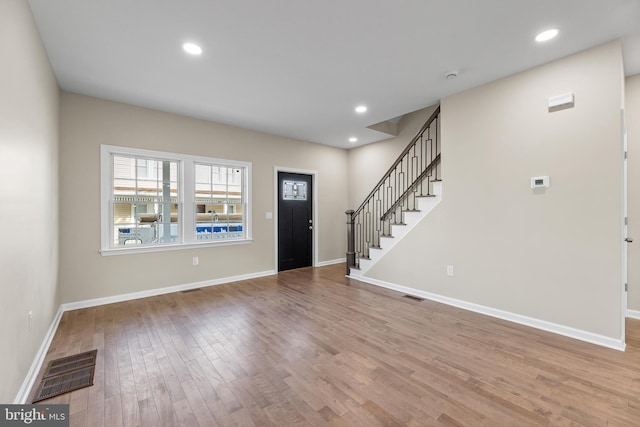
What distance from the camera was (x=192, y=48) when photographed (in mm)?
2574

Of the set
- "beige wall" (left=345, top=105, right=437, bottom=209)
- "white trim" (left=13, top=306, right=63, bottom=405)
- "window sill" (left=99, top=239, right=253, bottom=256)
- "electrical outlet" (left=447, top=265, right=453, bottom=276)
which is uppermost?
"beige wall" (left=345, top=105, right=437, bottom=209)

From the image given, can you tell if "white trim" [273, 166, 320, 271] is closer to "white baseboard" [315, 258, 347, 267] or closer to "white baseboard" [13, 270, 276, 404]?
"white baseboard" [315, 258, 347, 267]

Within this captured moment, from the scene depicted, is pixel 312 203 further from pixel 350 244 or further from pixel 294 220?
pixel 350 244

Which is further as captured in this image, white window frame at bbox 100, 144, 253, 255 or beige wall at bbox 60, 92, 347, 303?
white window frame at bbox 100, 144, 253, 255

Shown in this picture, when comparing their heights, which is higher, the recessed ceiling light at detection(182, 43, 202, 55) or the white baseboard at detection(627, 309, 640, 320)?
the recessed ceiling light at detection(182, 43, 202, 55)

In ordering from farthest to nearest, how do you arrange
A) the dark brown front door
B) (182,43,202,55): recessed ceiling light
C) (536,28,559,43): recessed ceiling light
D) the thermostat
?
the dark brown front door → the thermostat → (182,43,202,55): recessed ceiling light → (536,28,559,43): recessed ceiling light

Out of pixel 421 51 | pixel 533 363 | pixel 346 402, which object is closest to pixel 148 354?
pixel 346 402

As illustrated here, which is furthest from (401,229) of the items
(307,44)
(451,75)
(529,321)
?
(307,44)

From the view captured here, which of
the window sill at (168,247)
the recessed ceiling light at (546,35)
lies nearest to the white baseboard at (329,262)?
the window sill at (168,247)

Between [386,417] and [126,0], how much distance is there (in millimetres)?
3444

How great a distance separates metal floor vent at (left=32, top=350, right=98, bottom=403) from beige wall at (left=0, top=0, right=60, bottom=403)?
0.57 feet

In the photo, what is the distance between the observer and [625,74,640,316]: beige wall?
3.07 m

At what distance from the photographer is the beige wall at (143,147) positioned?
3.49 metres

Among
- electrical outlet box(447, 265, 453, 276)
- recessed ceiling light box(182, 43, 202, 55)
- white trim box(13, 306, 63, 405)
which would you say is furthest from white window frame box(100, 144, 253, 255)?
electrical outlet box(447, 265, 453, 276)
